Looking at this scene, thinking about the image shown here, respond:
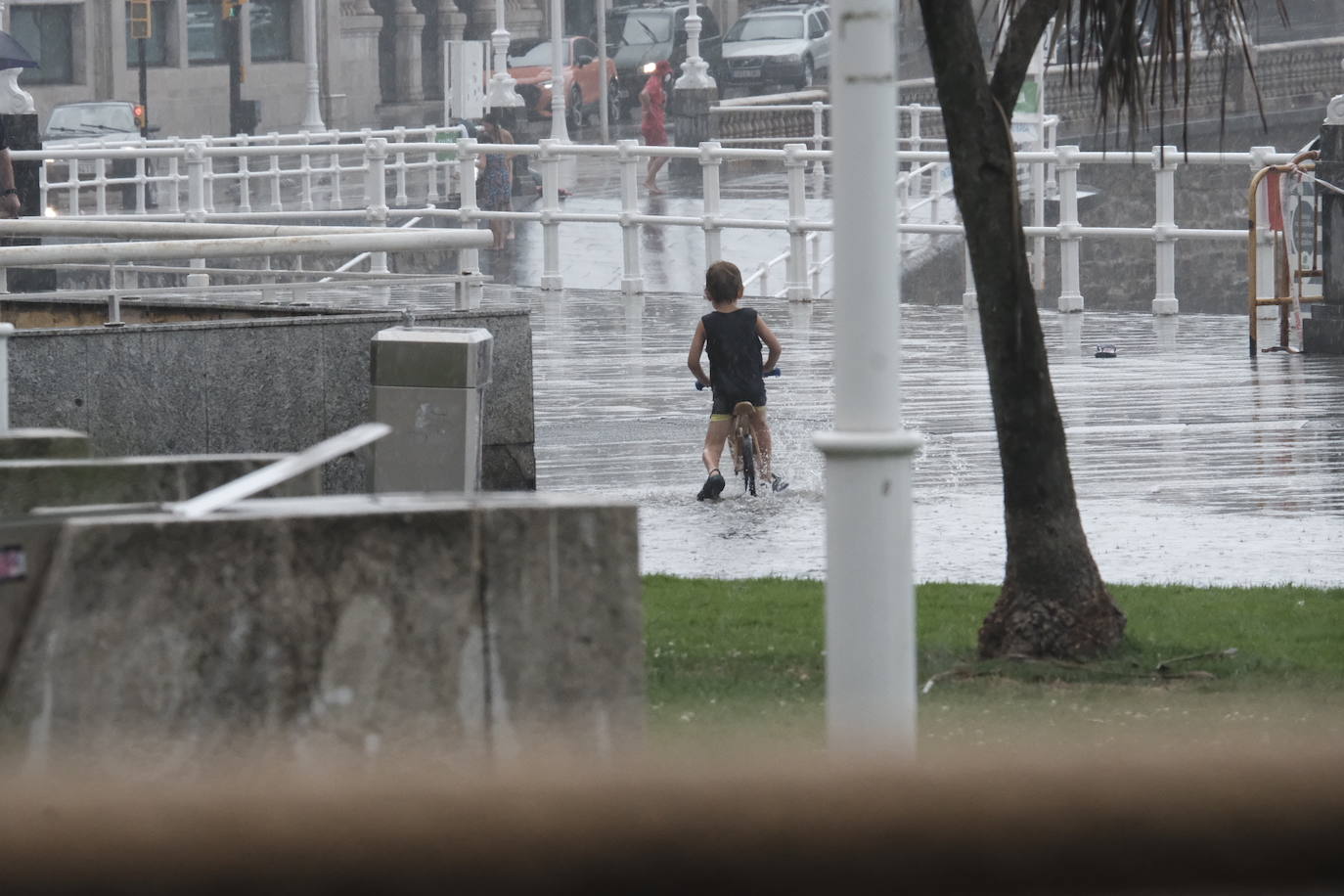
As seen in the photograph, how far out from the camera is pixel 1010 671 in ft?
22.8

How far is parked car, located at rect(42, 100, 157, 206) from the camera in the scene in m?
41.3

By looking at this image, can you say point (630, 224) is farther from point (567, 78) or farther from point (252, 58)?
point (252, 58)

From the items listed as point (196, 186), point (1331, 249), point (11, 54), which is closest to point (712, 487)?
point (1331, 249)

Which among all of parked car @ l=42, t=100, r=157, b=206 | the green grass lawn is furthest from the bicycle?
parked car @ l=42, t=100, r=157, b=206

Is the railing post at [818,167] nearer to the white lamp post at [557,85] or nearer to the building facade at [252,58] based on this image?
the white lamp post at [557,85]

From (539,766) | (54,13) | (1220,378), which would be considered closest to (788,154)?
(1220,378)

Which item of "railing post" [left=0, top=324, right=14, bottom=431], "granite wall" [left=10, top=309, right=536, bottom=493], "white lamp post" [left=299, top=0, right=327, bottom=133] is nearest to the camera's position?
"railing post" [left=0, top=324, right=14, bottom=431]

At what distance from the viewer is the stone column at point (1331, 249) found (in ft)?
55.1

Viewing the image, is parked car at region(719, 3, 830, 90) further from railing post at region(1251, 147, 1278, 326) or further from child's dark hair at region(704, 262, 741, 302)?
child's dark hair at region(704, 262, 741, 302)

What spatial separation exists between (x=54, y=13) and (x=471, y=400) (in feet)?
149

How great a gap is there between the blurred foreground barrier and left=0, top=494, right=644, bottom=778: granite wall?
1.85m

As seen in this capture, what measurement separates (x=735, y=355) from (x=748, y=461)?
53cm

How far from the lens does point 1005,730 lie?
5.66 metres

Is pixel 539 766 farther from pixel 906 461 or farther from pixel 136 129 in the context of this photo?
pixel 136 129
